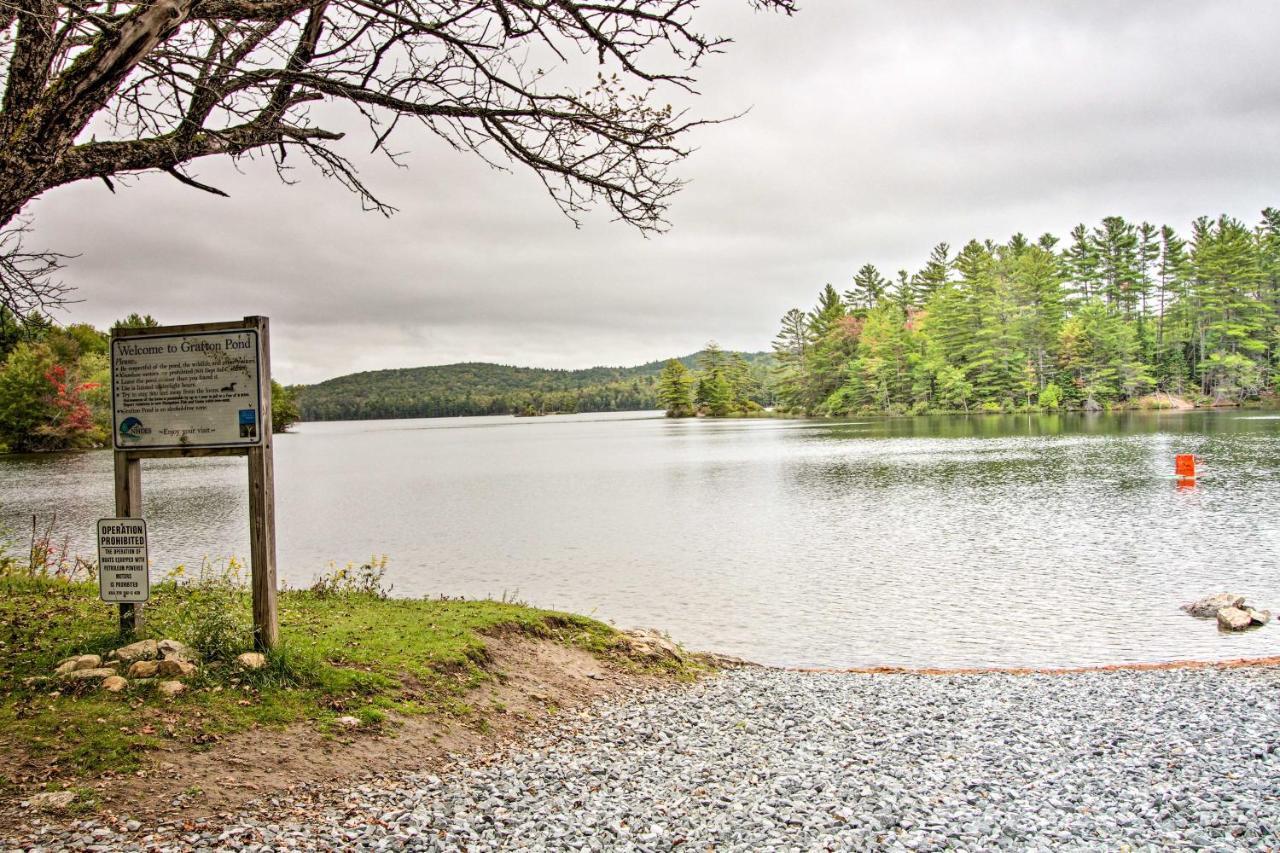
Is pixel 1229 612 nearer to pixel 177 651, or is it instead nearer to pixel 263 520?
pixel 263 520

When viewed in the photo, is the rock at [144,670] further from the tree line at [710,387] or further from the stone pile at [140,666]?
the tree line at [710,387]

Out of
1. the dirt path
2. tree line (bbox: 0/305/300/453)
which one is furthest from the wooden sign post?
tree line (bbox: 0/305/300/453)

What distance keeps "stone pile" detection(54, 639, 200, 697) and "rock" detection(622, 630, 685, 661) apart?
14.5 feet

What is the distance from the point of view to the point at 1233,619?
1094 centimetres

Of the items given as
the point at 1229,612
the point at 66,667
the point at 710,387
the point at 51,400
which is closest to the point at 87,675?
the point at 66,667

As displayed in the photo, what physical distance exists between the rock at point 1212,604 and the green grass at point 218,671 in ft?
30.1

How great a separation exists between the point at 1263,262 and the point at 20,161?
103346 mm

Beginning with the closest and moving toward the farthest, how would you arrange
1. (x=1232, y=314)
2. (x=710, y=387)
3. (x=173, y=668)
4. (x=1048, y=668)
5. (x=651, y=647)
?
1. (x=173, y=668)
2. (x=651, y=647)
3. (x=1048, y=668)
4. (x=1232, y=314)
5. (x=710, y=387)

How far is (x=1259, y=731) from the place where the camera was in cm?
586

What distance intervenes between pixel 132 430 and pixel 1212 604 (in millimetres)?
13913

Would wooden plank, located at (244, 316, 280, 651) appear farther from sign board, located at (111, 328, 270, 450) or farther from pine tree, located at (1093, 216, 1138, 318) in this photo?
pine tree, located at (1093, 216, 1138, 318)

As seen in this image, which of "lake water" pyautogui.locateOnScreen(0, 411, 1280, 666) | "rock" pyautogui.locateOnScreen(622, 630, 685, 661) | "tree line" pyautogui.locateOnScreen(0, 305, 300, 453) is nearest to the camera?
"rock" pyautogui.locateOnScreen(622, 630, 685, 661)

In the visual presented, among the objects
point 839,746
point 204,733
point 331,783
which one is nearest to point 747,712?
point 839,746

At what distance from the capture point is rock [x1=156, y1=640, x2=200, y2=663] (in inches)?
219
